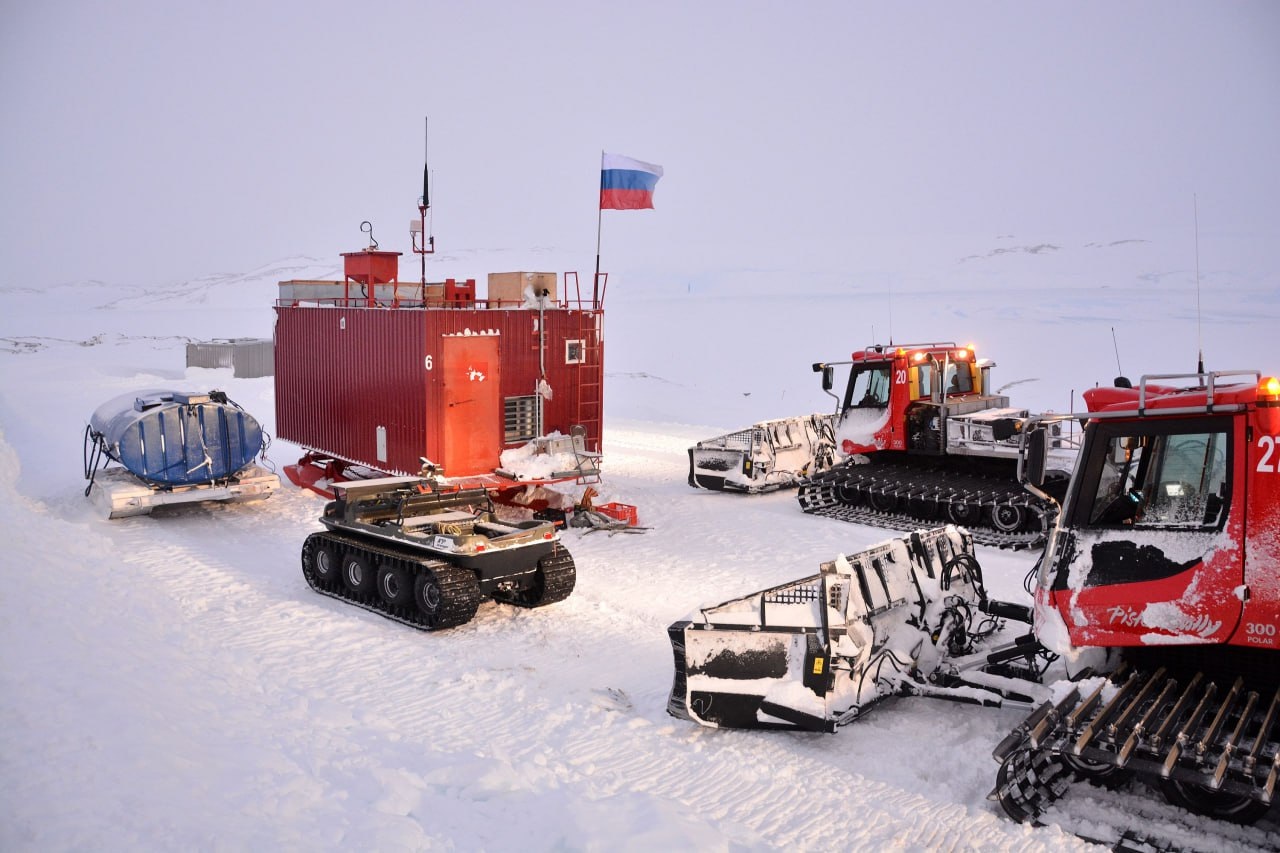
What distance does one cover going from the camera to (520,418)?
49.6 ft

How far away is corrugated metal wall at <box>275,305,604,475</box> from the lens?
14.1m

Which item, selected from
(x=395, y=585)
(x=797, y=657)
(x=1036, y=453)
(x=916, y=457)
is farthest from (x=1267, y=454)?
(x=916, y=457)

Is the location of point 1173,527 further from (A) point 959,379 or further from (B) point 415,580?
(A) point 959,379

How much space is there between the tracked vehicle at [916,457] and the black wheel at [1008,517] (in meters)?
0.01

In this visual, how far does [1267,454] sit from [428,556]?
7.32 metres

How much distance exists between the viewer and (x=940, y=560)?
908cm

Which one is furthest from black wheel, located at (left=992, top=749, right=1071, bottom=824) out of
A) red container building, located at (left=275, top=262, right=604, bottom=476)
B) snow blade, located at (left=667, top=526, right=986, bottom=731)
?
red container building, located at (left=275, top=262, right=604, bottom=476)

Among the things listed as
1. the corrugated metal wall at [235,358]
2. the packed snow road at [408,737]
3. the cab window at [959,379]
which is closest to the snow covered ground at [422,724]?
the packed snow road at [408,737]

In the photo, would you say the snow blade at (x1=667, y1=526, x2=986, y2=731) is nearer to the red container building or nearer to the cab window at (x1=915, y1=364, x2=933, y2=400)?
the red container building

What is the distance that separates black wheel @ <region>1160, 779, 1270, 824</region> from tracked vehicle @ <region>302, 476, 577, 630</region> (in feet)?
19.9

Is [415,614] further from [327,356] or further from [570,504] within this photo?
[327,356]

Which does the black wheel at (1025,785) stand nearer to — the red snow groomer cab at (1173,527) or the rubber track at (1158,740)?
the rubber track at (1158,740)

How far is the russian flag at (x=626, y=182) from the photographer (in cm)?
1617

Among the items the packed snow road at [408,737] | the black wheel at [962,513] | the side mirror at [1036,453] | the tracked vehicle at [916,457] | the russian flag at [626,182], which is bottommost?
the packed snow road at [408,737]
